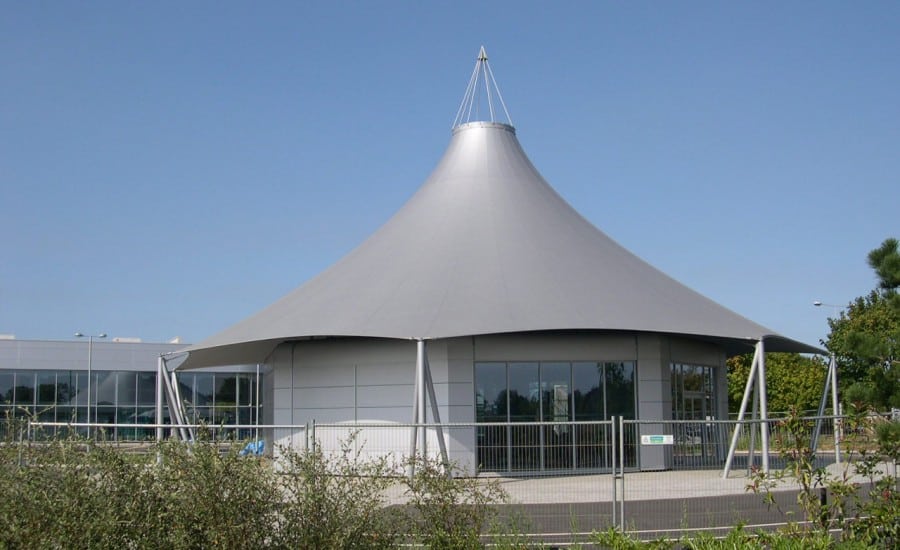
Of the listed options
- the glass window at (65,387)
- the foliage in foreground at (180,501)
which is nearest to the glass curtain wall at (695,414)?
the foliage in foreground at (180,501)

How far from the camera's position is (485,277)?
24.7 meters

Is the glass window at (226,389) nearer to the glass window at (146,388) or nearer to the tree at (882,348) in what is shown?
the glass window at (146,388)

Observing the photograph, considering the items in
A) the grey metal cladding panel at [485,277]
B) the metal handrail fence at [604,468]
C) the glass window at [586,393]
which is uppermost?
the grey metal cladding panel at [485,277]

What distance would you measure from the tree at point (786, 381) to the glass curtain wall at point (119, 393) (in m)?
24.6

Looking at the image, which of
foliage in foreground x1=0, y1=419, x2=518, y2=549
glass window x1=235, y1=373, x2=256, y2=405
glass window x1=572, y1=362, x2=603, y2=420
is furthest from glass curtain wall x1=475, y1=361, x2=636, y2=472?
glass window x1=235, y1=373, x2=256, y2=405

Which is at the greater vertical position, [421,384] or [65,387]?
[65,387]

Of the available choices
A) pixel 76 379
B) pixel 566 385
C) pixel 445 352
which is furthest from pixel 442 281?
pixel 76 379

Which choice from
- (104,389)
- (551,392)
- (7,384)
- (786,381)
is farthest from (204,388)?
(551,392)

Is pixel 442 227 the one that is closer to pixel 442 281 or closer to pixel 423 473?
pixel 442 281

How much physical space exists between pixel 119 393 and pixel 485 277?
106 ft

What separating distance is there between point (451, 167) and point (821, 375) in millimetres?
32006

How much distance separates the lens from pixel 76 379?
50719 mm

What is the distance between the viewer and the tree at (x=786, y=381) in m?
53.0

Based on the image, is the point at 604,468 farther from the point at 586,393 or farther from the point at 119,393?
the point at 119,393
